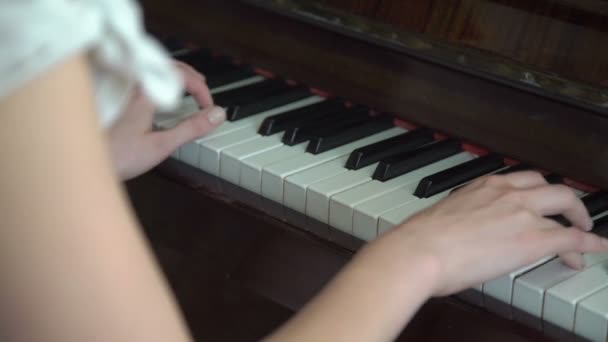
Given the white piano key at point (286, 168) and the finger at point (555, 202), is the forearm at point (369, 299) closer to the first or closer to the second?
the finger at point (555, 202)

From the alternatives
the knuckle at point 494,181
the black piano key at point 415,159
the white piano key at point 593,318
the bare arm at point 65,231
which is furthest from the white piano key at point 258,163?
the bare arm at point 65,231

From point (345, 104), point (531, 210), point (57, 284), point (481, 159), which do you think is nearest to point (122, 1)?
point (57, 284)

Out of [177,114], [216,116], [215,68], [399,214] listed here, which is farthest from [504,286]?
[215,68]

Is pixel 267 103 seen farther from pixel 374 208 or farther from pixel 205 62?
pixel 374 208

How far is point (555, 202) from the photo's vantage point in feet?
3.44

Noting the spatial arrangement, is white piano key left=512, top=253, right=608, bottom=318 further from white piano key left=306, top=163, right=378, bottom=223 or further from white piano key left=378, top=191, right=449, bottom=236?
white piano key left=306, top=163, right=378, bottom=223

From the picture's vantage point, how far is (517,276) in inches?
41.7

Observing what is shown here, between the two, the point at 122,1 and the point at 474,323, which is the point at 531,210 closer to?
the point at 474,323

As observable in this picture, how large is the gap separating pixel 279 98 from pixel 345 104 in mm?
103

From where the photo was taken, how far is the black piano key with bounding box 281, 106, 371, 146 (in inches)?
54.0

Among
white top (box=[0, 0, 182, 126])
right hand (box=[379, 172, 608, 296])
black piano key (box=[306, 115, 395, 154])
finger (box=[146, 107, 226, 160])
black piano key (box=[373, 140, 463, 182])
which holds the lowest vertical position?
finger (box=[146, 107, 226, 160])

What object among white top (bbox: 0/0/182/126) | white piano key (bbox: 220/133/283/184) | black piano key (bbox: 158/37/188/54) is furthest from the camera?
black piano key (bbox: 158/37/188/54)

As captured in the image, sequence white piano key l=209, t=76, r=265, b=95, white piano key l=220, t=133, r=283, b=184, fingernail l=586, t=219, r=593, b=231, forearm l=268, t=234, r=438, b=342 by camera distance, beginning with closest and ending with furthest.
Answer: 1. forearm l=268, t=234, r=438, b=342
2. fingernail l=586, t=219, r=593, b=231
3. white piano key l=220, t=133, r=283, b=184
4. white piano key l=209, t=76, r=265, b=95

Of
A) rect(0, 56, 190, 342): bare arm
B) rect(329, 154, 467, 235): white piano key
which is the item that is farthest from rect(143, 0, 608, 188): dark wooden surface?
rect(0, 56, 190, 342): bare arm
